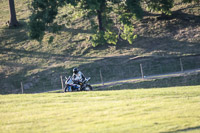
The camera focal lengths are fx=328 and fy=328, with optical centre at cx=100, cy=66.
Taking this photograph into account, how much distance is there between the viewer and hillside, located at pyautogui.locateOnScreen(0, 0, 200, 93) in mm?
36406

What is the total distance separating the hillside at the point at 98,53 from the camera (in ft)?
119

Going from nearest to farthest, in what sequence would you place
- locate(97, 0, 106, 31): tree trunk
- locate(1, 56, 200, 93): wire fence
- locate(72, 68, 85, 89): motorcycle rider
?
locate(72, 68, 85, 89): motorcycle rider, locate(1, 56, 200, 93): wire fence, locate(97, 0, 106, 31): tree trunk

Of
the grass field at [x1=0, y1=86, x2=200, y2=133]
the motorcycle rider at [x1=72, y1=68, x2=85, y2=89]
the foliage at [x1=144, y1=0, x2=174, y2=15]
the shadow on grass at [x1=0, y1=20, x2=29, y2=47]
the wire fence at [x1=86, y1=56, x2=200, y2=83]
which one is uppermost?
the foliage at [x1=144, y1=0, x2=174, y2=15]

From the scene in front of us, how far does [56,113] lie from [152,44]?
3339cm

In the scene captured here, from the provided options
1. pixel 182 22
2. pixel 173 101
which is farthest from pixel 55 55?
pixel 173 101

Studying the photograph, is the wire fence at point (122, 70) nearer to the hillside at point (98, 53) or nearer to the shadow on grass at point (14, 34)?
the hillside at point (98, 53)

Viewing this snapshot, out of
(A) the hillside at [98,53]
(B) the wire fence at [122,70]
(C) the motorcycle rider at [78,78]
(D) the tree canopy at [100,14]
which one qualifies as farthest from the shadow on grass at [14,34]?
(C) the motorcycle rider at [78,78]

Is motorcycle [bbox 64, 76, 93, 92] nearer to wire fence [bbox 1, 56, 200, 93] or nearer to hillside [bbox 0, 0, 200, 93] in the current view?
wire fence [bbox 1, 56, 200, 93]

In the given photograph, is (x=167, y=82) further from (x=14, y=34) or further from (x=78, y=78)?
(x=14, y=34)

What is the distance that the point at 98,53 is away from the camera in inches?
1702

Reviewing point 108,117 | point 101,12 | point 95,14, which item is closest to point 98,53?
point 95,14

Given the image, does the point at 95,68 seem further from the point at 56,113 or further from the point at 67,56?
the point at 56,113

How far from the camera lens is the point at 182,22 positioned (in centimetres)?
4784

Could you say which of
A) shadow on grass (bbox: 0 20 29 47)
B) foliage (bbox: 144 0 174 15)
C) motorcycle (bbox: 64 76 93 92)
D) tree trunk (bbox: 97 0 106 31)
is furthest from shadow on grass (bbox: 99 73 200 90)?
shadow on grass (bbox: 0 20 29 47)
